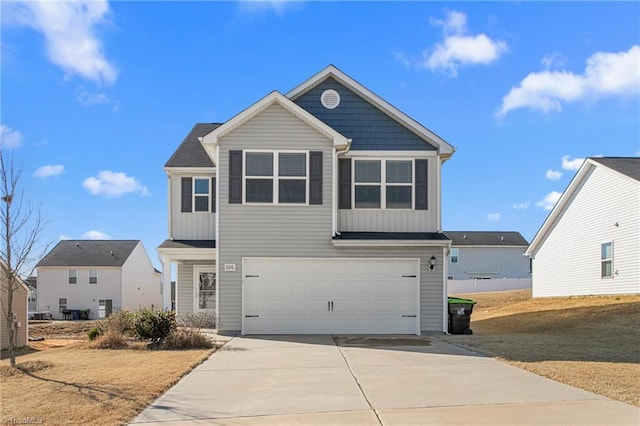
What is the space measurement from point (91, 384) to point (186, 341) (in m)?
4.84

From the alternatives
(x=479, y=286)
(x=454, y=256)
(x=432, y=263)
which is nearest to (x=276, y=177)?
(x=432, y=263)

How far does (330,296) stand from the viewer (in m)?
17.3

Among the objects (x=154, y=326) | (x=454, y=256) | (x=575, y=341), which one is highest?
(x=454, y=256)

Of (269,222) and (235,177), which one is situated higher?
(235,177)

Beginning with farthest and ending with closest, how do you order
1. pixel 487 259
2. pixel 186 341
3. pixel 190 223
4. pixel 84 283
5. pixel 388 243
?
pixel 487 259 → pixel 84 283 → pixel 190 223 → pixel 388 243 → pixel 186 341

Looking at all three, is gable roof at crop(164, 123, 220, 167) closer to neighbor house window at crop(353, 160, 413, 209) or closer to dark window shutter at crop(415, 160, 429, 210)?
neighbor house window at crop(353, 160, 413, 209)

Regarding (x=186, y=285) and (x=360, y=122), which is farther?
(x=186, y=285)

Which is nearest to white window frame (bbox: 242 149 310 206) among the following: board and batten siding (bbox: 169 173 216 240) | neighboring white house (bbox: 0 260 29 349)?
board and batten siding (bbox: 169 173 216 240)

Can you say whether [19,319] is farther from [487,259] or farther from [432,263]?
[487,259]

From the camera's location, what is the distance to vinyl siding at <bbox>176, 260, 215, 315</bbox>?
67.4 ft

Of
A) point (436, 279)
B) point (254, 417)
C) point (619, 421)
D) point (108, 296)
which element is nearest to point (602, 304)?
point (436, 279)

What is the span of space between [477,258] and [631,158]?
2246cm

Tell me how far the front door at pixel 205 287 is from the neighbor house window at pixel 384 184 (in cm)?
626

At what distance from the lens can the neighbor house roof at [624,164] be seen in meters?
24.1
